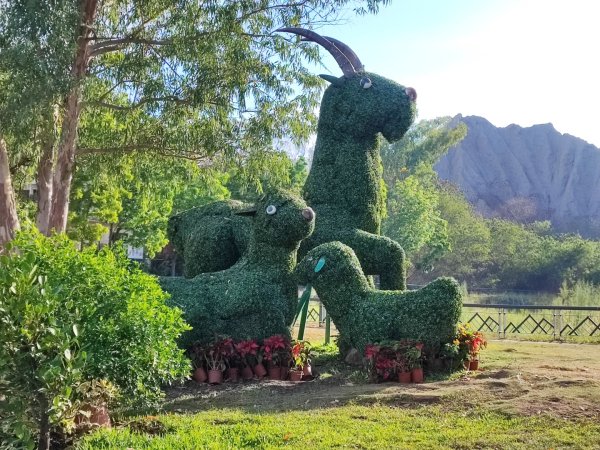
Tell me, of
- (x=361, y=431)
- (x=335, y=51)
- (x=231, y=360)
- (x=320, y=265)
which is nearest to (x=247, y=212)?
(x=320, y=265)

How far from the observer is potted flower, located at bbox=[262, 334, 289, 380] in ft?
27.7

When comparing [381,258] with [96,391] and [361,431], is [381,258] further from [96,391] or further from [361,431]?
[96,391]

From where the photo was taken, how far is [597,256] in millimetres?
35906

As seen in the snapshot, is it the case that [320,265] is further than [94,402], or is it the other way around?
[320,265]

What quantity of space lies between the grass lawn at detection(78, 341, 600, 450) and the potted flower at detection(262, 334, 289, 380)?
334mm

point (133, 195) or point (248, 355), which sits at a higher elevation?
point (133, 195)

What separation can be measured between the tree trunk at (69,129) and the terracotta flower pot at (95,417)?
5.45 m

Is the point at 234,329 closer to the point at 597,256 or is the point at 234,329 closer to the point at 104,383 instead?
the point at 104,383

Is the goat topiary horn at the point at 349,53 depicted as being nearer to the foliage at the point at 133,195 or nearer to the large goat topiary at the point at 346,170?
the large goat topiary at the point at 346,170

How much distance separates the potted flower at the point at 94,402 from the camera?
16.7ft

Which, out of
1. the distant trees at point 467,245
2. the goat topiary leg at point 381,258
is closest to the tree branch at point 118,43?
the goat topiary leg at point 381,258

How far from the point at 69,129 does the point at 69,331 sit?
7.15m

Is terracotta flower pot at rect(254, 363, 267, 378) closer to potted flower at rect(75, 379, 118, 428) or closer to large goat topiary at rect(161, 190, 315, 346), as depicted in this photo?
large goat topiary at rect(161, 190, 315, 346)

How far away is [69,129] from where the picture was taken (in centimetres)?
1072
